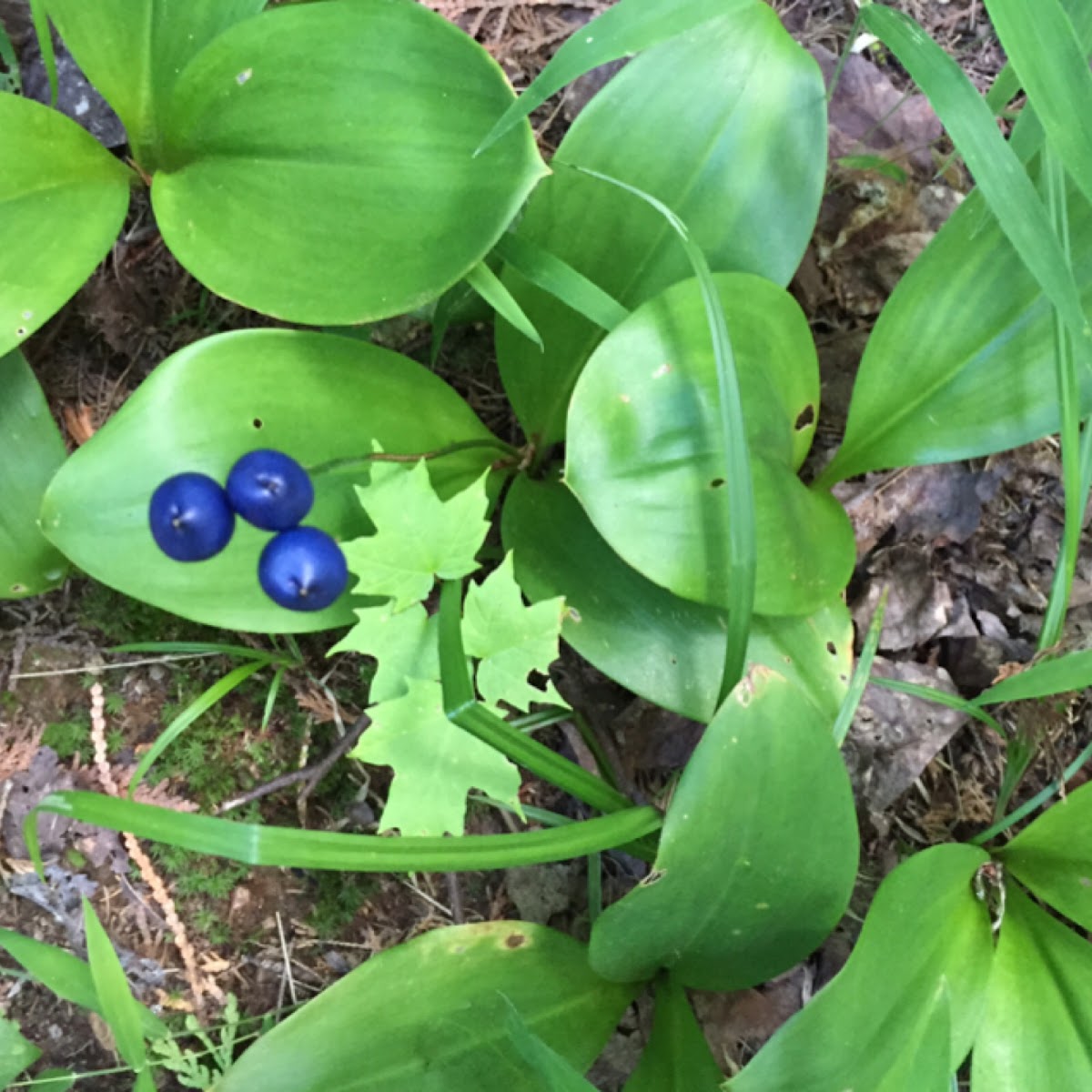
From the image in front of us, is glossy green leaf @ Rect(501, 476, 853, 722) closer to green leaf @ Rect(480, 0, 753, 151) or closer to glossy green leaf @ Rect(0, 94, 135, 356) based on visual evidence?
green leaf @ Rect(480, 0, 753, 151)

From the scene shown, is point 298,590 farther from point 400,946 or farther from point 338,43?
point 338,43

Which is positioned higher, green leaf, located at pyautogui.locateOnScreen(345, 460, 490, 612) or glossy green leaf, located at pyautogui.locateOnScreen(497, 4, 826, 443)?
glossy green leaf, located at pyautogui.locateOnScreen(497, 4, 826, 443)

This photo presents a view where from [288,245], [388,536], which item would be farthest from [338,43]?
[388,536]

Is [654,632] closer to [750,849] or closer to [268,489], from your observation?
[750,849]

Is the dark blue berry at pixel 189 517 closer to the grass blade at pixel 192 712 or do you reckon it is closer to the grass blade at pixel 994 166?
the grass blade at pixel 192 712

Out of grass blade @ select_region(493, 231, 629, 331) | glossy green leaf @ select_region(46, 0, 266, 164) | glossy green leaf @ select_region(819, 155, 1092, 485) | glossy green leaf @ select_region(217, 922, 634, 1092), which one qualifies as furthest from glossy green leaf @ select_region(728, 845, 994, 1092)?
glossy green leaf @ select_region(46, 0, 266, 164)
